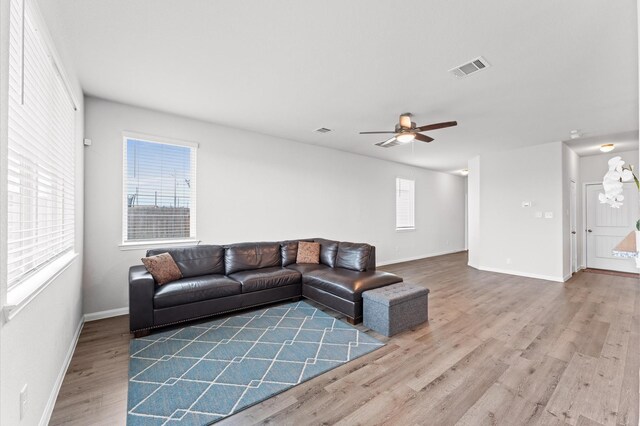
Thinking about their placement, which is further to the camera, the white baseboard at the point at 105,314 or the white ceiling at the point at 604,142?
the white ceiling at the point at 604,142

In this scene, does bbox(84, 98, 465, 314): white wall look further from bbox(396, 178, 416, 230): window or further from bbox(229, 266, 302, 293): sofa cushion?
bbox(229, 266, 302, 293): sofa cushion

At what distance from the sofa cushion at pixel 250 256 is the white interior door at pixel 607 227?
748 cm

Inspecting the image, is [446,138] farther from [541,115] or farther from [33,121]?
[33,121]

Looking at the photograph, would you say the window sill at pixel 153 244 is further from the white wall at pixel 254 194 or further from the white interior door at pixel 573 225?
the white interior door at pixel 573 225

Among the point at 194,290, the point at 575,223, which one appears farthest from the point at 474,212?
the point at 194,290

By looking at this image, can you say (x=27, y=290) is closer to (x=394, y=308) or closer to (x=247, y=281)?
(x=247, y=281)

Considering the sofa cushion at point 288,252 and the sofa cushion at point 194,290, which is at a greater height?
the sofa cushion at point 288,252

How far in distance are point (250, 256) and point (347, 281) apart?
65.4 inches

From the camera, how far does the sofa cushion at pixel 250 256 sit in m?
4.11

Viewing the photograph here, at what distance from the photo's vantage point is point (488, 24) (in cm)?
213

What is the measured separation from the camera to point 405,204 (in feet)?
25.9

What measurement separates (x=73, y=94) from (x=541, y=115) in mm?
5836

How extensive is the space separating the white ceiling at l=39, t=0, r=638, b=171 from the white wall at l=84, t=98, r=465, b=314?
1.31 ft

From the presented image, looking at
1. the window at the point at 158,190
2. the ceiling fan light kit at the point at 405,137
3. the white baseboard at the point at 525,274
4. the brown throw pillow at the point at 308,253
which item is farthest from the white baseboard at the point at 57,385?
the white baseboard at the point at 525,274
